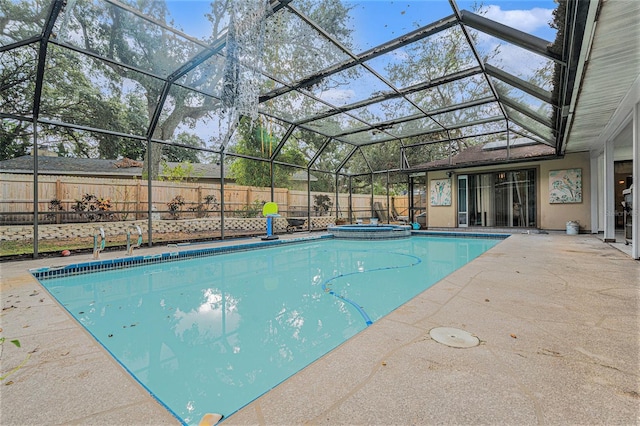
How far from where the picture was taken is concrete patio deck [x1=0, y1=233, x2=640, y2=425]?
1.16 metres

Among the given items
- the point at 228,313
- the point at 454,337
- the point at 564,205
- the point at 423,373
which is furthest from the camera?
the point at 564,205

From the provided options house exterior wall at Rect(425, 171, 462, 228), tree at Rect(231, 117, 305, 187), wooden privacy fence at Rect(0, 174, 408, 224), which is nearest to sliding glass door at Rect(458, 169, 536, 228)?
house exterior wall at Rect(425, 171, 462, 228)

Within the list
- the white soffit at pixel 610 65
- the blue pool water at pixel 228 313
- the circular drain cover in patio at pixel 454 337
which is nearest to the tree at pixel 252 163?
the blue pool water at pixel 228 313

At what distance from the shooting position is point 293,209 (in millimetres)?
14203

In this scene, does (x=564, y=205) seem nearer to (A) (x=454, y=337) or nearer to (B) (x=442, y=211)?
(B) (x=442, y=211)

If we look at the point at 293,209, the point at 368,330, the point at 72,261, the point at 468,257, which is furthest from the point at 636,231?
the point at 293,209

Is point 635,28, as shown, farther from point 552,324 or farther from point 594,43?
point 552,324

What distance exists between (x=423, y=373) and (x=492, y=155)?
37.0 feet

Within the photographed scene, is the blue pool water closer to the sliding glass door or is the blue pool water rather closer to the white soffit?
the white soffit

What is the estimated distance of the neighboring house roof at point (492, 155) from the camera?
958 centimetres

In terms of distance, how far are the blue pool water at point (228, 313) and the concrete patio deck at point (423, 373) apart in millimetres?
462

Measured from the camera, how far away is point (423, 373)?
4.75 feet

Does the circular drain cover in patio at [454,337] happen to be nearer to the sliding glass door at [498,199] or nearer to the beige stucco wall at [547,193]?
the beige stucco wall at [547,193]

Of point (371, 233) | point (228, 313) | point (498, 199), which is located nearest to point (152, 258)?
point (228, 313)
